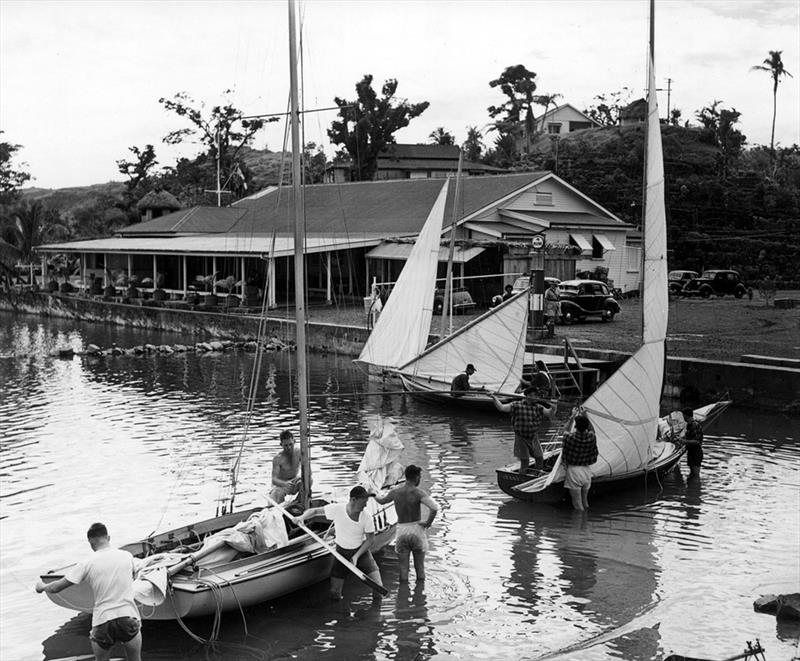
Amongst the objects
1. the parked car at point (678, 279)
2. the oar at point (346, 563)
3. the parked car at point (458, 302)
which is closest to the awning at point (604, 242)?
the parked car at point (678, 279)

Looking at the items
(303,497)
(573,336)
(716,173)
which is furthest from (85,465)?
(716,173)

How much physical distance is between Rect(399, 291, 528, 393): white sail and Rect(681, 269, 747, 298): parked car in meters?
24.5

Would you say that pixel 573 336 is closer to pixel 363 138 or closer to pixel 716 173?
pixel 716 173

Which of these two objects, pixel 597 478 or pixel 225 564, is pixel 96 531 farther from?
pixel 597 478

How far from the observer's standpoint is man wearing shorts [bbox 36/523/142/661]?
956 cm

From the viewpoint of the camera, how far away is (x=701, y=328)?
36.4 m

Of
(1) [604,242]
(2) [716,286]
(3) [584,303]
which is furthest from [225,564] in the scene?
(2) [716,286]

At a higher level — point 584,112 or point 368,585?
point 584,112

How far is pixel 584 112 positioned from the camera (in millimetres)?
105062

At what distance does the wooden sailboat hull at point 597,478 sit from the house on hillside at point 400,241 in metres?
20.0

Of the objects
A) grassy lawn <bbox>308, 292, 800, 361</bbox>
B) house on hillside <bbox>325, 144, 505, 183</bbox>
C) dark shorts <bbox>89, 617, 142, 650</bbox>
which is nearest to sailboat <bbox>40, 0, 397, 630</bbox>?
dark shorts <bbox>89, 617, 142, 650</bbox>

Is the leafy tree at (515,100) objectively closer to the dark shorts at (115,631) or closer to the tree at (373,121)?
the tree at (373,121)

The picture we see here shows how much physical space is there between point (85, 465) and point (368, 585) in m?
10.4

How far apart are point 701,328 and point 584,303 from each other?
16.1ft
